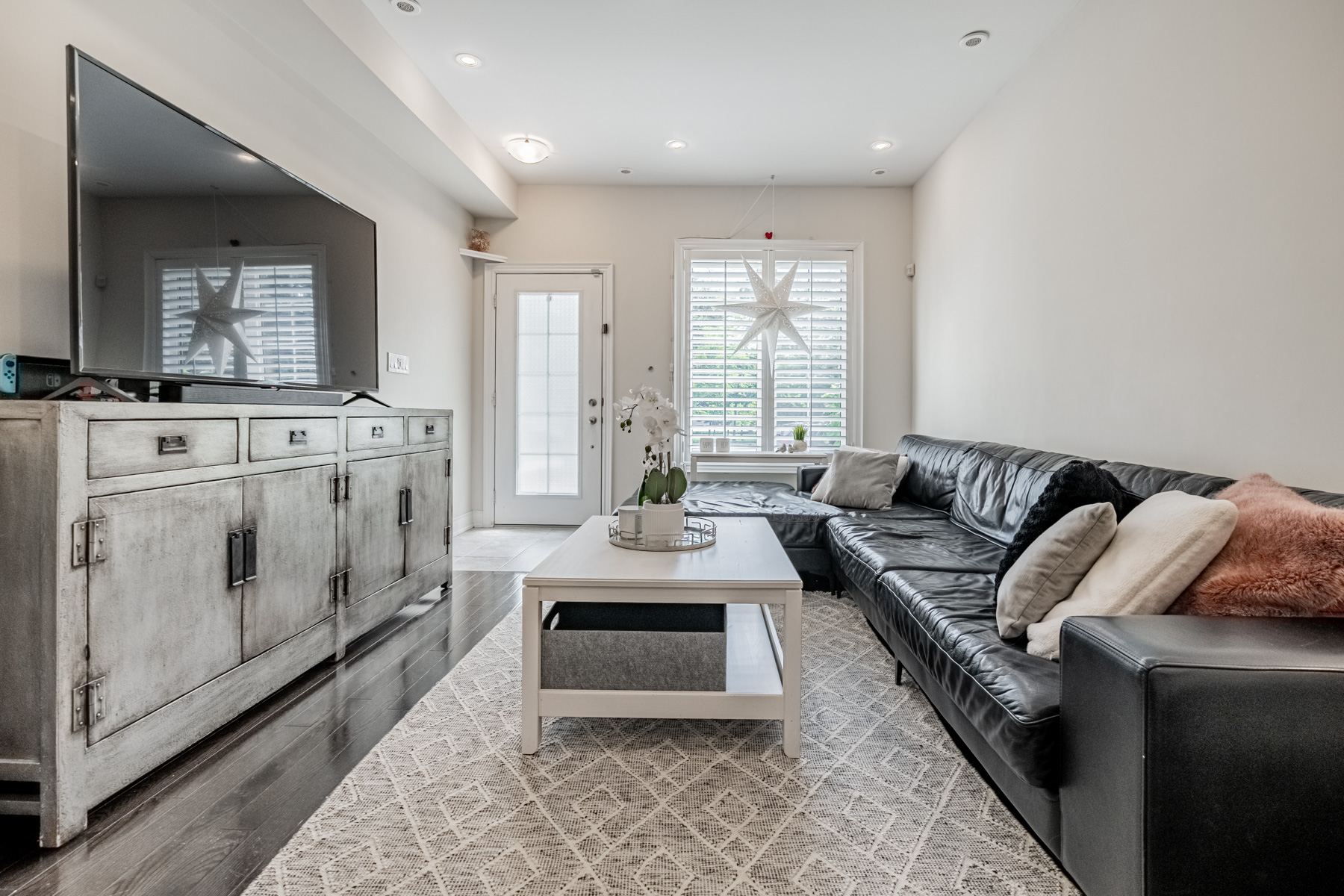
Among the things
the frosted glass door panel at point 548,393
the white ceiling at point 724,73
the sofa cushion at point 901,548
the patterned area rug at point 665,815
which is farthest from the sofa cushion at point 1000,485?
the frosted glass door panel at point 548,393

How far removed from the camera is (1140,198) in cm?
240

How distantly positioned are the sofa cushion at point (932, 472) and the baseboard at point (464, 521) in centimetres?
324

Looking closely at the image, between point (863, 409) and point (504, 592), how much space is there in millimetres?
3257

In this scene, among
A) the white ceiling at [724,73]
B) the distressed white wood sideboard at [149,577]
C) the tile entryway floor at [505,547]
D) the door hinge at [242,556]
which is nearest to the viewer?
the distressed white wood sideboard at [149,577]

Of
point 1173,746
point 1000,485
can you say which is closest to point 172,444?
point 1173,746

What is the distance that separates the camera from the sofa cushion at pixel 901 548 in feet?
7.68

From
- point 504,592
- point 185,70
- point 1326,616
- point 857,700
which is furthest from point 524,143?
point 1326,616

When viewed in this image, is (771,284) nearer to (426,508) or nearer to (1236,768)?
(426,508)

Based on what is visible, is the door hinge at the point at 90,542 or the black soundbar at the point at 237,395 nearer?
the door hinge at the point at 90,542

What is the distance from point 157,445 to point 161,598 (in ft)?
1.25

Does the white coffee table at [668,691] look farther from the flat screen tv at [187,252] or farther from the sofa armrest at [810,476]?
the sofa armrest at [810,476]

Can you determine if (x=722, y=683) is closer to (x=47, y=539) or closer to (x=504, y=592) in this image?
(x=47, y=539)

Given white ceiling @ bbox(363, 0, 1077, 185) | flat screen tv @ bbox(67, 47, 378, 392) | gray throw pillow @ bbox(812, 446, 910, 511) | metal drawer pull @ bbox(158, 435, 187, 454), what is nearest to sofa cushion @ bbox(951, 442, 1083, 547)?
gray throw pillow @ bbox(812, 446, 910, 511)

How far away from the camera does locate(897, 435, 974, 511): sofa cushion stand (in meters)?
3.40
